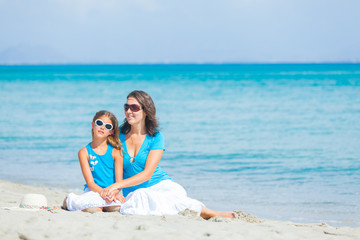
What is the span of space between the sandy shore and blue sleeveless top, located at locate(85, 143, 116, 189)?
0.41m

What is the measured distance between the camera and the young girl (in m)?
5.57

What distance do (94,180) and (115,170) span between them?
0.32 meters

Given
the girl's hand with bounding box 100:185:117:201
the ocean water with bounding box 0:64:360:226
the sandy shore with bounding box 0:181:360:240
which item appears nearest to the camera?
the sandy shore with bounding box 0:181:360:240

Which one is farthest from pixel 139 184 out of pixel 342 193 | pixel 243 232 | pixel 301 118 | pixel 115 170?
pixel 301 118

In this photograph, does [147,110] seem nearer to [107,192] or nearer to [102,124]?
[102,124]

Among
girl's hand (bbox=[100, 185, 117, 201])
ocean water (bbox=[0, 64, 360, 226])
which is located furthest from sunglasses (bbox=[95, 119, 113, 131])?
ocean water (bbox=[0, 64, 360, 226])

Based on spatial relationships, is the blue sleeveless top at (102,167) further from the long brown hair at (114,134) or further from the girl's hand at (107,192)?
the girl's hand at (107,192)

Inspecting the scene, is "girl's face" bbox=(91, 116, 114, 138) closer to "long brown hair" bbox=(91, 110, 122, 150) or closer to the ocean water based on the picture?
"long brown hair" bbox=(91, 110, 122, 150)

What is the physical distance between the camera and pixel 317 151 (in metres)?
12.8

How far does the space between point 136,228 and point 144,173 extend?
851 mm

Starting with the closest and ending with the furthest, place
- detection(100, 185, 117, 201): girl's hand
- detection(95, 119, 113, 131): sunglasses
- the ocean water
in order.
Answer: detection(100, 185, 117, 201): girl's hand → detection(95, 119, 113, 131): sunglasses → the ocean water

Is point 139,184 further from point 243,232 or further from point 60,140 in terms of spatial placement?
point 60,140

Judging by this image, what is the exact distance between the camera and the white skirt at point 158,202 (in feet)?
18.1

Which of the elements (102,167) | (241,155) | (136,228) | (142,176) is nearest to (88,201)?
(102,167)
